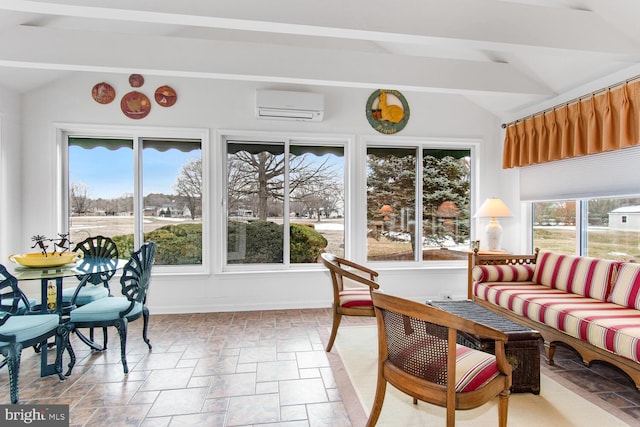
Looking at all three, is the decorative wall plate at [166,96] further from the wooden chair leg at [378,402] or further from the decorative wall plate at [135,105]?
the wooden chair leg at [378,402]

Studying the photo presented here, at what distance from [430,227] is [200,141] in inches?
129

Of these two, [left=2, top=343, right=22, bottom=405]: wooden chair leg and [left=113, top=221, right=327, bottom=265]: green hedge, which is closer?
[left=2, top=343, right=22, bottom=405]: wooden chair leg

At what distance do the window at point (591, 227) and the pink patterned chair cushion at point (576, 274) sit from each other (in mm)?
383

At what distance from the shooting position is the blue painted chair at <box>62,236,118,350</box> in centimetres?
292

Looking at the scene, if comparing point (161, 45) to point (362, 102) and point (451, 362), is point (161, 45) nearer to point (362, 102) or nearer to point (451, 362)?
point (362, 102)

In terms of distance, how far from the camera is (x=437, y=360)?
1584mm

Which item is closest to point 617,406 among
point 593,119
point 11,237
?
point 593,119

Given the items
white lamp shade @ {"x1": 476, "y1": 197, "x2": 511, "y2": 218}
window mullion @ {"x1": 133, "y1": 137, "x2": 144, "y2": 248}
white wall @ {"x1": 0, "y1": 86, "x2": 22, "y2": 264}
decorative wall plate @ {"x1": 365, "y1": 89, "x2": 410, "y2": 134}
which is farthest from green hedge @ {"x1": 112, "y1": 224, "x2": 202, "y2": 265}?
white lamp shade @ {"x1": 476, "y1": 197, "x2": 511, "y2": 218}

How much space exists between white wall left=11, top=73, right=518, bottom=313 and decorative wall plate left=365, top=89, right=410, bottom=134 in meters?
0.08

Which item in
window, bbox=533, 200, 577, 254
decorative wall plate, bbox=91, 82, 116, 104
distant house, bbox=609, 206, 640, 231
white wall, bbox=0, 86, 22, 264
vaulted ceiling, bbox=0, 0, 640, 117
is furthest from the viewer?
decorative wall plate, bbox=91, 82, 116, 104

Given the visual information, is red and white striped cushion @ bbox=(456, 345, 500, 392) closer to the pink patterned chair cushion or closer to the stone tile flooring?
the stone tile flooring

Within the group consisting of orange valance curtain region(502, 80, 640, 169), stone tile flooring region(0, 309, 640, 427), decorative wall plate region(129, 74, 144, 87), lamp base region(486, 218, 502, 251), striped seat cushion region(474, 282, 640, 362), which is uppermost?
decorative wall plate region(129, 74, 144, 87)

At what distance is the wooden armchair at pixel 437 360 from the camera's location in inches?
60.2

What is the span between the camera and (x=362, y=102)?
445cm
